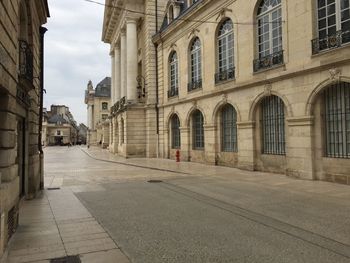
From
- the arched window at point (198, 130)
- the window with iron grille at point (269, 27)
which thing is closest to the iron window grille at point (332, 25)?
the window with iron grille at point (269, 27)

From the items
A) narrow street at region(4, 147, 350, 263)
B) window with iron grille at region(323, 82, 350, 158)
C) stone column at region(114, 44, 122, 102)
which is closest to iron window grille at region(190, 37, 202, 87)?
window with iron grille at region(323, 82, 350, 158)

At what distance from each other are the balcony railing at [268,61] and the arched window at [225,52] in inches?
89.9

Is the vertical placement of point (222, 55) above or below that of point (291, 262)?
above

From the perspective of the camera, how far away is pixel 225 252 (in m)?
5.07

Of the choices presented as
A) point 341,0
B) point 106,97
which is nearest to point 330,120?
point 341,0

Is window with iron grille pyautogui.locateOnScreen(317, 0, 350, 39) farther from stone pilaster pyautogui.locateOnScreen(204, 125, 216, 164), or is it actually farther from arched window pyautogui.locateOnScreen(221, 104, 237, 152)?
stone pilaster pyautogui.locateOnScreen(204, 125, 216, 164)

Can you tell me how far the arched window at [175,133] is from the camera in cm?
2588

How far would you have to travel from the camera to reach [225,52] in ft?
64.4

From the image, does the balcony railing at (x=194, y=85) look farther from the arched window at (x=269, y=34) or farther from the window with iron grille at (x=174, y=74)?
the arched window at (x=269, y=34)

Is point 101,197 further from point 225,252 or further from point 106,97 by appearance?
point 106,97

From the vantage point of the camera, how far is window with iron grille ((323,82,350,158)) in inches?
477

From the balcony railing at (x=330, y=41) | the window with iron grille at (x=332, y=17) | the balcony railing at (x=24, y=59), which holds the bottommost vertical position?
the balcony railing at (x=24, y=59)

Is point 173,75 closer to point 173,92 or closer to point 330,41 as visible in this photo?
point 173,92

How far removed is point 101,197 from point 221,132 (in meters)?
11.0
